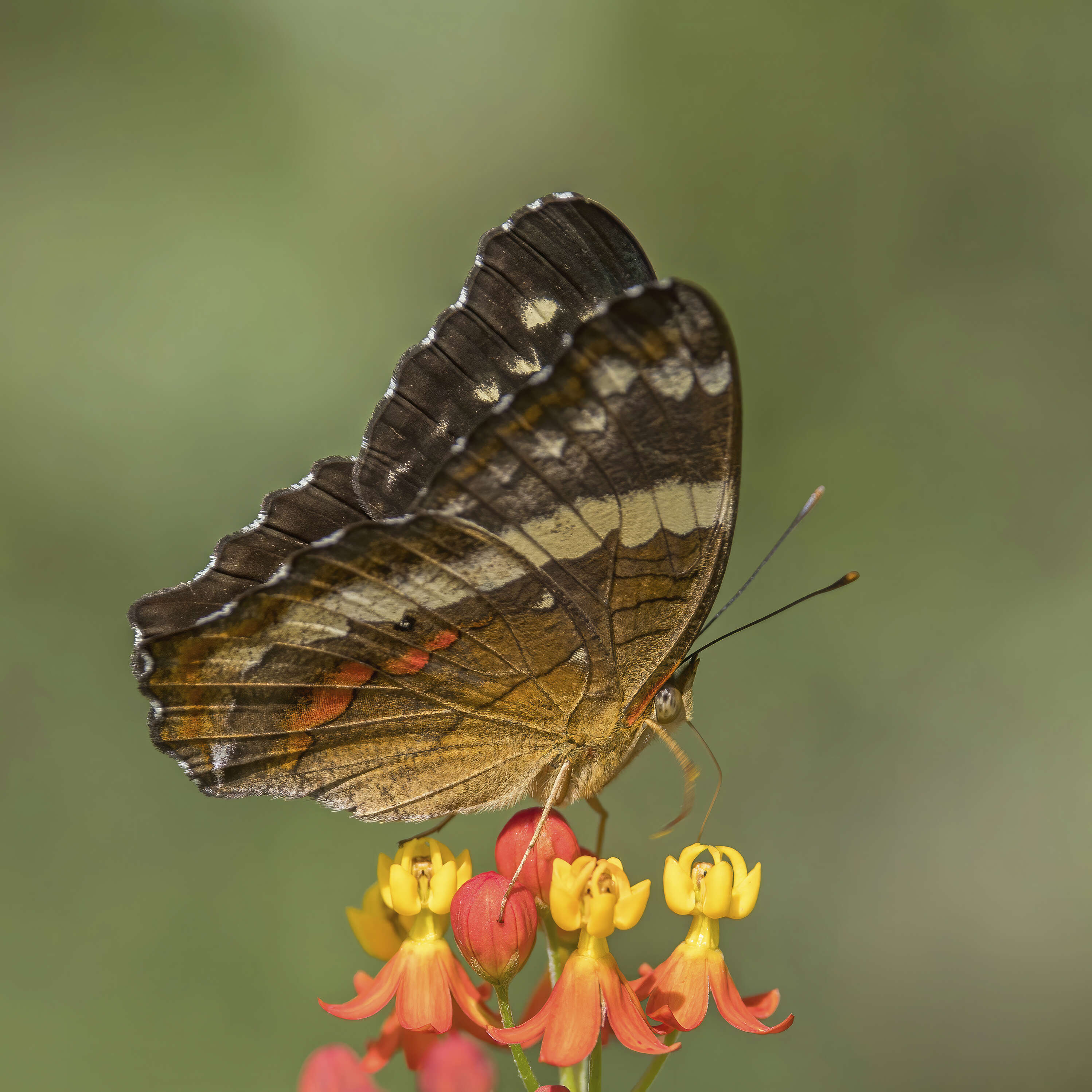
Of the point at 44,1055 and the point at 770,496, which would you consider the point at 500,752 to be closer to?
the point at 44,1055

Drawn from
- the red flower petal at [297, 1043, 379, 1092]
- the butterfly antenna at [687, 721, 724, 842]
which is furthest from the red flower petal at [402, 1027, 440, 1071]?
the red flower petal at [297, 1043, 379, 1092]

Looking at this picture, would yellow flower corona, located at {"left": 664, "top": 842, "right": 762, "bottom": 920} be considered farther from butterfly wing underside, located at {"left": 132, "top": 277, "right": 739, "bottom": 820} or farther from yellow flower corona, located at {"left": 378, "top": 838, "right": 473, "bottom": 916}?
yellow flower corona, located at {"left": 378, "top": 838, "right": 473, "bottom": 916}

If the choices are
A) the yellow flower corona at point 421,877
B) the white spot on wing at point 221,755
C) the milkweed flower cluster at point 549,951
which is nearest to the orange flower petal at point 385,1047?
the milkweed flower cluster at point 549,951

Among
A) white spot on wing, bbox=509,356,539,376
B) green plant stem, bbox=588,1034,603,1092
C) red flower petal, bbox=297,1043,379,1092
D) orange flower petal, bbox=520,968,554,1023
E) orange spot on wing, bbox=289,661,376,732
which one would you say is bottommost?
green plant stem, bbox=588,1034,603,1092

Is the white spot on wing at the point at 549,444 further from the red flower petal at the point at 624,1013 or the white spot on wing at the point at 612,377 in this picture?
the red flower petal at the point at 624,1013

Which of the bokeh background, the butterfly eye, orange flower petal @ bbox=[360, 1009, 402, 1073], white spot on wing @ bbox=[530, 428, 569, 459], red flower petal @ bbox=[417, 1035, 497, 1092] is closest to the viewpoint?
red flower petal @ bbox=[417, 1035, 497, 1092]
